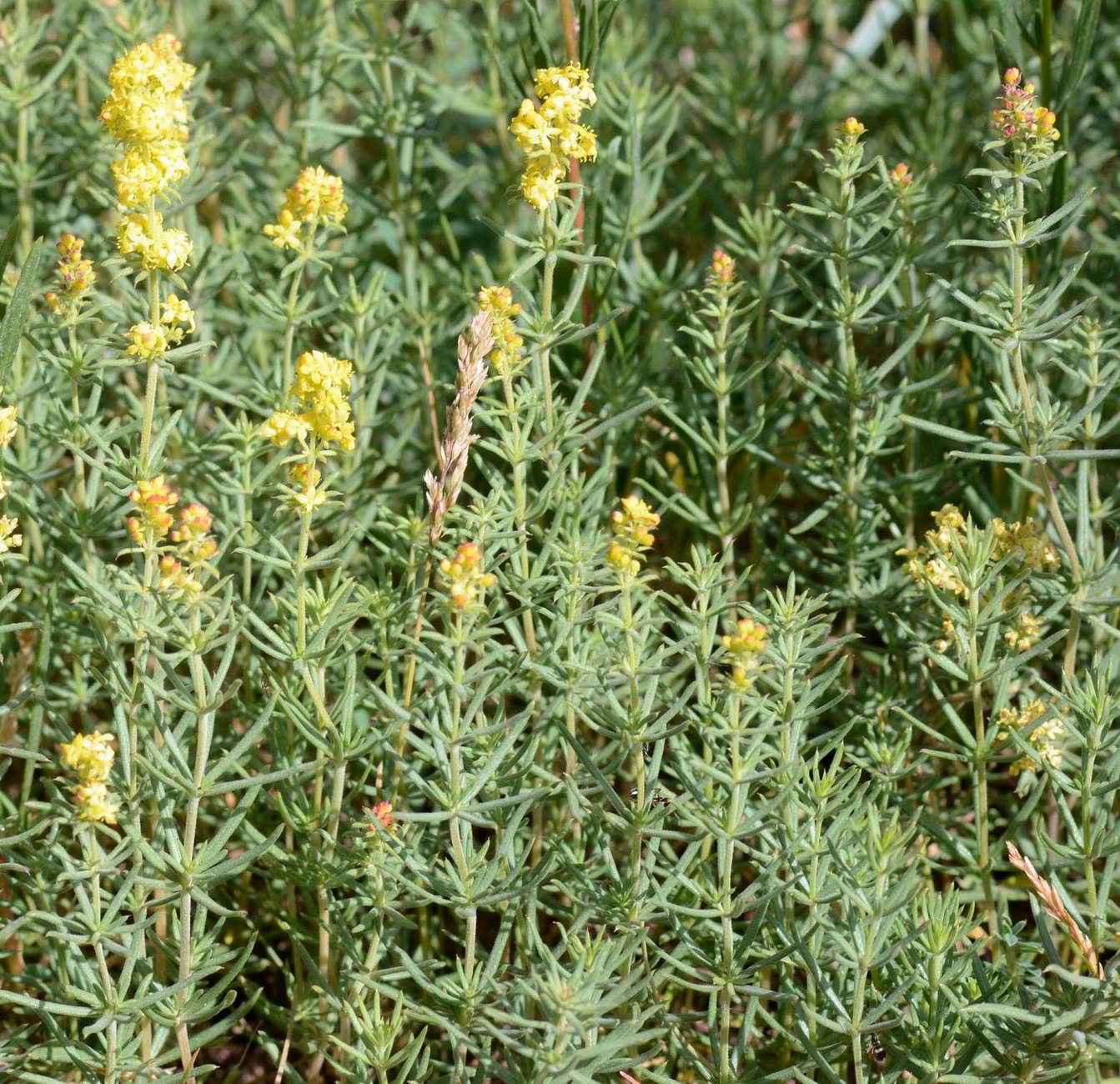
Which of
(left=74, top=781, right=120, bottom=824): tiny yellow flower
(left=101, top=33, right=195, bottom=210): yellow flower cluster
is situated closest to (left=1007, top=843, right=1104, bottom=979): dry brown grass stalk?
(left=74, top=781, right=120, bottom=824): tiny yellow flower

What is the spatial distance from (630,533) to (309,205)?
2.30 ft

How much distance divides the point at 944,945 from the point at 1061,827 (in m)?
0.68

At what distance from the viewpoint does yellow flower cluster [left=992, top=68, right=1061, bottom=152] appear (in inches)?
66.1

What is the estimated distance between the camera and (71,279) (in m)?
1.77

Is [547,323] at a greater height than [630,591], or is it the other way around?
[547,323]

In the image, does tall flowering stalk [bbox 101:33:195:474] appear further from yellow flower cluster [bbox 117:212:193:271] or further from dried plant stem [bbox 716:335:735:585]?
dried plant stem [bbox 716:335:735:585]

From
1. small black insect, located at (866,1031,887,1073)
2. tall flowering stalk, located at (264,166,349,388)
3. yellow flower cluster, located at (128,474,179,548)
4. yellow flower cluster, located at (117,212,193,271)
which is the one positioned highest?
yellow flower cluster, located at (117,212,193,271)

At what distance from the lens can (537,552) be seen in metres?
2.22

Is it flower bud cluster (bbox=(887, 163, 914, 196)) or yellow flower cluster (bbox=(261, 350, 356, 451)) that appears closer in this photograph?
yellow flower cluster (bbox=(261, 350, 356, 451))

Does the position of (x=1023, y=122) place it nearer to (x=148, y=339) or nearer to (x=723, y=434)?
(x=723, y=434)

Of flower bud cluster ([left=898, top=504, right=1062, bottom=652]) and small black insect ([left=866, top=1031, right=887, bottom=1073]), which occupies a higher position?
flower bud cluster ([left=898, top=504, right=1062, bottom=652])

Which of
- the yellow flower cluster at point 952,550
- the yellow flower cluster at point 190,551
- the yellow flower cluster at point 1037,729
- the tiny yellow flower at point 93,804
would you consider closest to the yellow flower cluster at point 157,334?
the yellow flower cluster at point 190,551

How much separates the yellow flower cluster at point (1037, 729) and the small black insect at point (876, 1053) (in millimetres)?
415

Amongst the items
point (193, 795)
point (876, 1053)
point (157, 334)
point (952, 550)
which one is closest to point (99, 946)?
point (193, 795)
